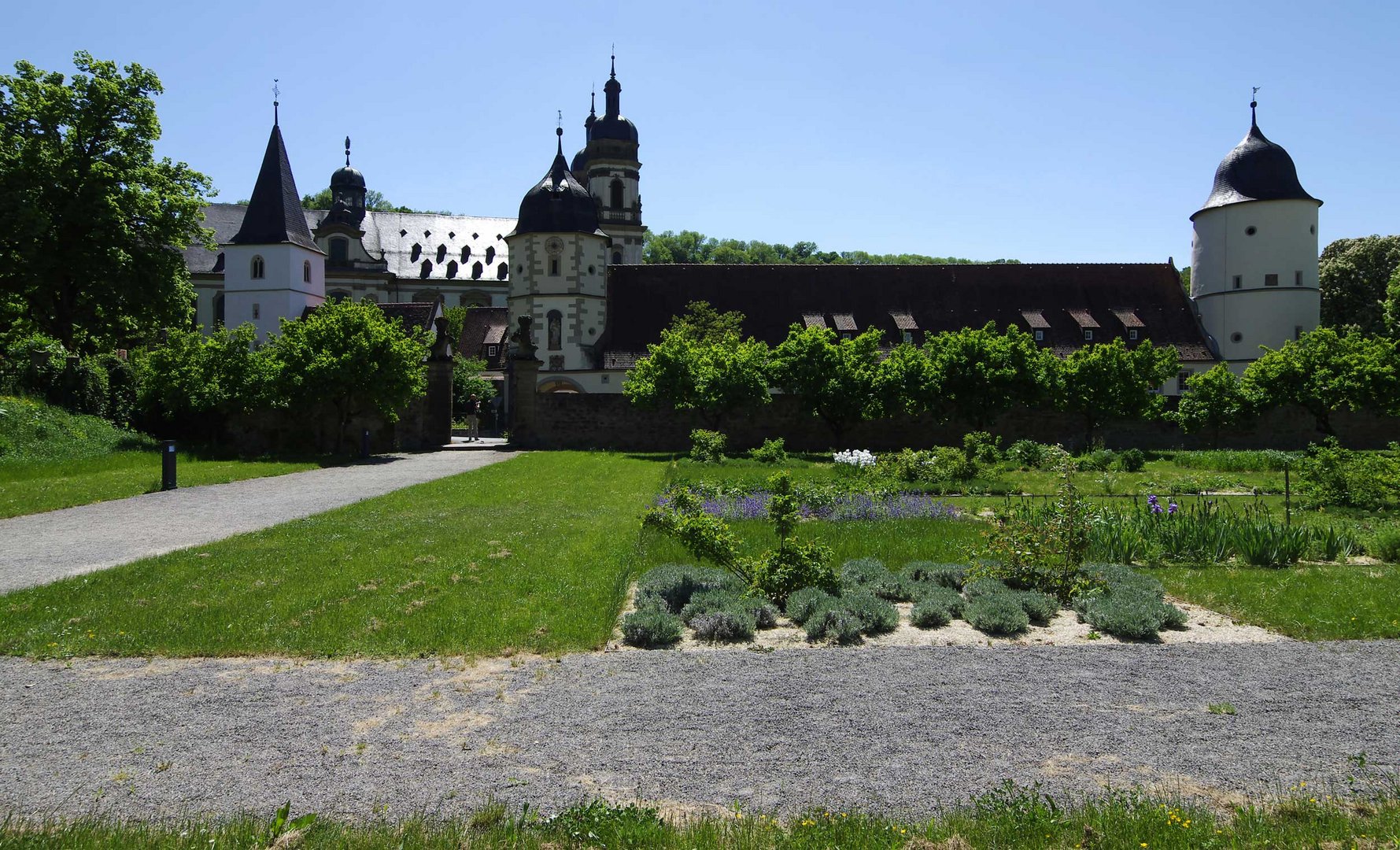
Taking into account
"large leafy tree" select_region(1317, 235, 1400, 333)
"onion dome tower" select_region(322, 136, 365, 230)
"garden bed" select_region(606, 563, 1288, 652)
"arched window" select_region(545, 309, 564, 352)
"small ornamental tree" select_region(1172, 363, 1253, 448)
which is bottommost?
"garden bed" select_region(606, 563, 1288, 652)

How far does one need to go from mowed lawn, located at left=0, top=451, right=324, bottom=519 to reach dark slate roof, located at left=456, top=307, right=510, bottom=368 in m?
34.0

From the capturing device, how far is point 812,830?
4.26m

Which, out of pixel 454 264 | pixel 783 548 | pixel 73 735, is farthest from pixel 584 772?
A: pixel 454 264

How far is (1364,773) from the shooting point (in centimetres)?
496

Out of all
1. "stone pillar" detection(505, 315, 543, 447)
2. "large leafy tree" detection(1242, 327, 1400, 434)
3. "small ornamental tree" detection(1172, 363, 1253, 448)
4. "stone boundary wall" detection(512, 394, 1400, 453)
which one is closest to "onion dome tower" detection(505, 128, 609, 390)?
"stone pillar" detection(505, 315, 543, 447)

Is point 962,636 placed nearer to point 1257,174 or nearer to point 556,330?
point 556,330

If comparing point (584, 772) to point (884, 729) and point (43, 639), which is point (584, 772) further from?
point (43, 639)

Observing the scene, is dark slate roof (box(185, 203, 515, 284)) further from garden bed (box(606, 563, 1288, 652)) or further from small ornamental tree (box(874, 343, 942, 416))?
garden bed (box(606, 563, 1288, 652))

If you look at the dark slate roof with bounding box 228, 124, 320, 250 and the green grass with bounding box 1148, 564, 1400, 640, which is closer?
the green grass with bounding box 1148, 564, 1400, 640

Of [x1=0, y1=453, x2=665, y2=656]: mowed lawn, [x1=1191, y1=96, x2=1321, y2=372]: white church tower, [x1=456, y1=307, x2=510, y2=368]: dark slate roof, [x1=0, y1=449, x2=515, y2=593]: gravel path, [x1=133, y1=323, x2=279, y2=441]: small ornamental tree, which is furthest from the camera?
[x1=456, y1=307, x2=510, y2=368]: dark slate roof

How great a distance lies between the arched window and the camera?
51031 millimetres

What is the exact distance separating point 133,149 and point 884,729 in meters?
38.3

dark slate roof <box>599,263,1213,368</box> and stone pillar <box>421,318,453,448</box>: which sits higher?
dark slate roof <box>599,263,1213,368</box>

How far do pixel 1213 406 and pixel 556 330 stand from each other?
102 feet
